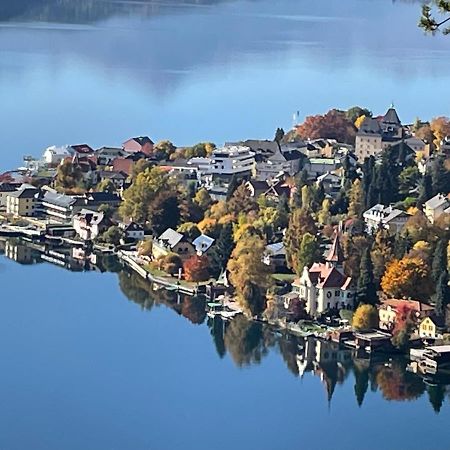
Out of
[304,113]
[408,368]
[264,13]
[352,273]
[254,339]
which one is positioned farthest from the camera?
[264,13]

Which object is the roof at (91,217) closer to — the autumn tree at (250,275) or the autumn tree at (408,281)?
the autumn tree at (250,275)

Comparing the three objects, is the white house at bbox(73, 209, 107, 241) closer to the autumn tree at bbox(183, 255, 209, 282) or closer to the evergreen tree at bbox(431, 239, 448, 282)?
the autumn tree at bbox(183, 255, 209, 282)

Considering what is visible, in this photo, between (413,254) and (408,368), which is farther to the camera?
(413,254)

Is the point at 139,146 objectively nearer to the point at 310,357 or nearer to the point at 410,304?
the point at 410,304

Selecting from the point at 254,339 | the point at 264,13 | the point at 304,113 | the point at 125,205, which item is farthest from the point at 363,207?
the point at 264,13

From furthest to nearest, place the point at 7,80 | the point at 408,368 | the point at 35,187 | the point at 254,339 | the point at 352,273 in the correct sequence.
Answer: the point at 7,80
the point at 35,187
the point at 352,273
the point at 254,339
the point at 408,368

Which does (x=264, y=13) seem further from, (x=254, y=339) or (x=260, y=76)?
(x=254, y=339)

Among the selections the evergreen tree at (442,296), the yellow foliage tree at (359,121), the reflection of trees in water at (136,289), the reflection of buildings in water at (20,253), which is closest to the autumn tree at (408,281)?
the evergreen tree at (442,296)
